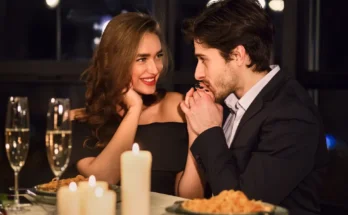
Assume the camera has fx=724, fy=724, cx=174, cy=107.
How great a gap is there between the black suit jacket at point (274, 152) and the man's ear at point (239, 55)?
0.55 ft

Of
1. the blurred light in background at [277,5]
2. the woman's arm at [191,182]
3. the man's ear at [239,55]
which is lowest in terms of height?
the woman's arm at [191,182]

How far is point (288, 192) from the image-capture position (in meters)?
2.36

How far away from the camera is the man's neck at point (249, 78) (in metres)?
2.63

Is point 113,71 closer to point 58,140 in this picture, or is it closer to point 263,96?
point 263,96

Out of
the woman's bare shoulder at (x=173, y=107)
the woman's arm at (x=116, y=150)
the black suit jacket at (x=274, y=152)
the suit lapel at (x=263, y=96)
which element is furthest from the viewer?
the woman's bare shoulder at (x=173, y=107)

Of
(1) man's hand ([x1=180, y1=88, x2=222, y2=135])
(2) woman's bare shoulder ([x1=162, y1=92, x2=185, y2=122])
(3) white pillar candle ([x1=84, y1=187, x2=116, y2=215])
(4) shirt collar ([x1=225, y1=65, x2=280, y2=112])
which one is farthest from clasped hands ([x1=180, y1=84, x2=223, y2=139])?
(3) white pillar candle ([x1=84, y1=187, x2=116, y2=215])

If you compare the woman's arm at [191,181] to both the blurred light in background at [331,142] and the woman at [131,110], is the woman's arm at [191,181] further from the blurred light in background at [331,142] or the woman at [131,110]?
the blurred light in background at [331,142]

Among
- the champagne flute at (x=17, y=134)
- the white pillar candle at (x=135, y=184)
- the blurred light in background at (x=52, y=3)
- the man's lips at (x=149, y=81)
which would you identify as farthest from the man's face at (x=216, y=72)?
the blurred light in background at (x=52, y=3)

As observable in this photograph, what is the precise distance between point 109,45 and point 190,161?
A: 757mm

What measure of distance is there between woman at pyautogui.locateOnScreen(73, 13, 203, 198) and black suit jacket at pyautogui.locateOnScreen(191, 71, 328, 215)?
649 mm

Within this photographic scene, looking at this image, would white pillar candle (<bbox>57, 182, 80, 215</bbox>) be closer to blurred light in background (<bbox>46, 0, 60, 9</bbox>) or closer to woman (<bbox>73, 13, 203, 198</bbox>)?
woman (<bbox>73, 13, 203, 198</bbox>)

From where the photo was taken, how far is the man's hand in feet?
8.46

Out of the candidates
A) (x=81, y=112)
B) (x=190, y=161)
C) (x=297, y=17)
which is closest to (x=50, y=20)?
(x=297, y=17)

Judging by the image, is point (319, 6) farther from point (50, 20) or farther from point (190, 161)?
point (190, 161)
